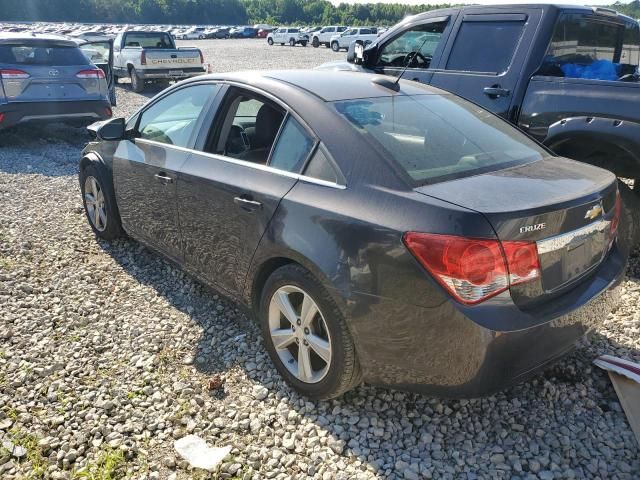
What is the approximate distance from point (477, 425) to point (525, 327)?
28.8 inches

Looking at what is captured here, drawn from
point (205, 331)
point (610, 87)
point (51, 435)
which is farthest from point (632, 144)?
point (51, 435)

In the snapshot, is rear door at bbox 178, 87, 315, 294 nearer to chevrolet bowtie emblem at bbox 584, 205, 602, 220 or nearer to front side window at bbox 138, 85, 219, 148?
front side window at bbox 138, 85, 219, 148

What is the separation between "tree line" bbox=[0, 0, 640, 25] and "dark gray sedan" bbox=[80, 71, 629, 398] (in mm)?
97102

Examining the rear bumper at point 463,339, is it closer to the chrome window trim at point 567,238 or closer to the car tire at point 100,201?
the chrome window trim at point 567,238

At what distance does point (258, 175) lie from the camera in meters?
3.08

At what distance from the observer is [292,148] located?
298cm

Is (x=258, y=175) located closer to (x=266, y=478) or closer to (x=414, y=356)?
(x=414, y=356)

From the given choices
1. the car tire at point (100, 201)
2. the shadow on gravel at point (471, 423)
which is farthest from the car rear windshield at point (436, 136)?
the car tire at point (100, 201)

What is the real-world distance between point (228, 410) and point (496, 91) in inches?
139

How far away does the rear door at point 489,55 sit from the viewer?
484 centimetres

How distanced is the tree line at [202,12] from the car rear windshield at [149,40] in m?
83.3

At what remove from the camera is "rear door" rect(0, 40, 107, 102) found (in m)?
8.45

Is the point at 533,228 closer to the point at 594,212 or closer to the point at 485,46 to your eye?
the point at 594,212

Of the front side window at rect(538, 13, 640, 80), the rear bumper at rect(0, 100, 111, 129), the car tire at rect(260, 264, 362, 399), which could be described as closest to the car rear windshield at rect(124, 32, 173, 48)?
the rear bumper at rect(0, 100, 111, 129)
